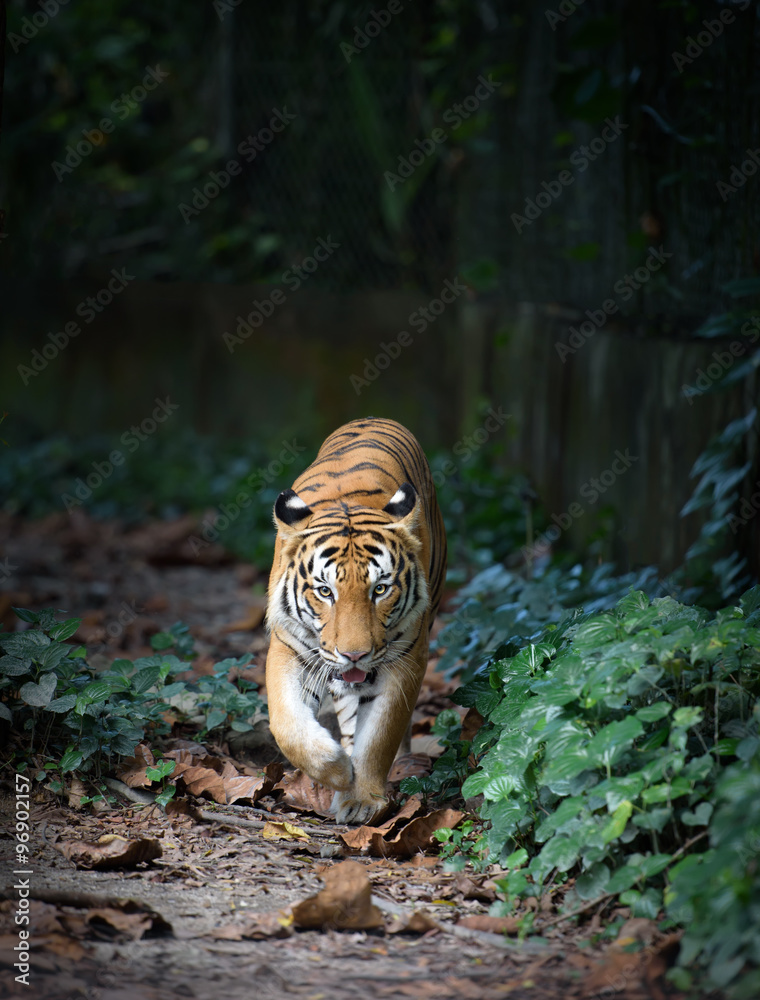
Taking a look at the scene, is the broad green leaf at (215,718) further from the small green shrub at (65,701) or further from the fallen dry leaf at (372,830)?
the fallen dry leaf at (372,830)

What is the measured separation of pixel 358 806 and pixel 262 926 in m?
0.96

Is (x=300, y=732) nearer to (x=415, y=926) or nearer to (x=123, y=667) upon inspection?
(x=123, y=667)

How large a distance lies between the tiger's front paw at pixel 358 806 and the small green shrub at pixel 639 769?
1.62 ft

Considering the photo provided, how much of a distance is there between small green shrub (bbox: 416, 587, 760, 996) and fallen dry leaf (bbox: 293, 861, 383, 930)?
14.3 inches

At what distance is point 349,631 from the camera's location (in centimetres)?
359

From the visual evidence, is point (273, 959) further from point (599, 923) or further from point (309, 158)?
point (309, 158)

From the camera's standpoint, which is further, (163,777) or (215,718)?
(215,718)

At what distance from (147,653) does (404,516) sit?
2.14 metres

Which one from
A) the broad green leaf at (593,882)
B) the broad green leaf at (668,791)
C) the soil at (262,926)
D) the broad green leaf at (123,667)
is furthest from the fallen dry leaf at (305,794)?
the broad green leaf at (668,791)

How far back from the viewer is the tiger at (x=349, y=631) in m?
3.64

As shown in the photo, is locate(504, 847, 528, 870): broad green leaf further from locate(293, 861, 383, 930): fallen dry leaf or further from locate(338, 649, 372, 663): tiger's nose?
locate(338, 649, 372, 663): tiger's nose

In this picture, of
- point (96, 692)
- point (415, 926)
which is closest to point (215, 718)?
point (96, 692)

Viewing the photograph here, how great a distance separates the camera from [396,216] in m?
10.3

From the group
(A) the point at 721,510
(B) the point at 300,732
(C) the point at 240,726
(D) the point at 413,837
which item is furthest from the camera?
(A) the point at 721,510
